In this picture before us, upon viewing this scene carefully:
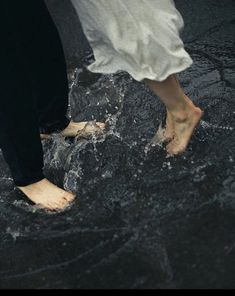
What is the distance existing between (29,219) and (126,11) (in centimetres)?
101

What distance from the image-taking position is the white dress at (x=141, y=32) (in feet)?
6.79

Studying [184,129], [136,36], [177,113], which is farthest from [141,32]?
[184,129]

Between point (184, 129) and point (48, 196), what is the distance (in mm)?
702

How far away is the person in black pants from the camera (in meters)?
2.12

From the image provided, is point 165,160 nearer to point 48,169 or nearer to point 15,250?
point 48,169

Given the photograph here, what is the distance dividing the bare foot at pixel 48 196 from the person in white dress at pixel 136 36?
606 millimetres

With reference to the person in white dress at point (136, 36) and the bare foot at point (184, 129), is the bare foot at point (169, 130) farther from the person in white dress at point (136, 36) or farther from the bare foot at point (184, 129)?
the person in white dress at point (136, 36)

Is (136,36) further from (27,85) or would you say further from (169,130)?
(169,130)

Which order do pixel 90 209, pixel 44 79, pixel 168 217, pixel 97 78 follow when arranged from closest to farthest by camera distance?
pixel 168 217, pixel 90 209, pixel 44 79, pixel 97 78

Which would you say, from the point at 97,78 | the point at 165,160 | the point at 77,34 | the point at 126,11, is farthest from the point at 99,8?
the point at 77,34

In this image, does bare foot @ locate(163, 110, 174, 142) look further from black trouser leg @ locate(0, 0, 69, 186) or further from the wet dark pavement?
black trouser leg @ locate(0, 0, 69, 186)

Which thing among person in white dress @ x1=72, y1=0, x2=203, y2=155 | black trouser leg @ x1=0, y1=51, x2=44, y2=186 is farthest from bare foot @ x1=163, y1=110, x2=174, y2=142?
black trouser leg @ x1=0, y1=51, x2=44, y2=186

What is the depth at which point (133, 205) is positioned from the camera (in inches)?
91.1

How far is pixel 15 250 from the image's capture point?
7.36 ft
